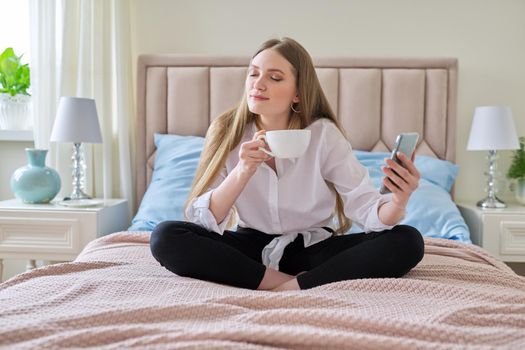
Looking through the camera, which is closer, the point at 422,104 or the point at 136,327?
the point at 136,327

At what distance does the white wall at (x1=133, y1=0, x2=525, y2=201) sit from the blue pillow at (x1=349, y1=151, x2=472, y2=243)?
0.41m

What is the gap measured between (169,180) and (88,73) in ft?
2.42

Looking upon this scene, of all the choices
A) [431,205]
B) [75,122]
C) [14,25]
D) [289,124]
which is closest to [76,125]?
[75,122]

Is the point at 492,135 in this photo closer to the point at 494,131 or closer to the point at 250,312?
the point at 494,131

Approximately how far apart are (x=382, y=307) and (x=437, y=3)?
6.80 ft

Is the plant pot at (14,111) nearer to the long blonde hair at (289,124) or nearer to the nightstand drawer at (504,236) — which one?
the long blonde hair at (289,124)

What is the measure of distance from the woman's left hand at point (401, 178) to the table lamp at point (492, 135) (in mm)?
1163

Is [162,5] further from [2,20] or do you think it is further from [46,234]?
[46,234]

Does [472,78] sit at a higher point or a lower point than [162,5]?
lower

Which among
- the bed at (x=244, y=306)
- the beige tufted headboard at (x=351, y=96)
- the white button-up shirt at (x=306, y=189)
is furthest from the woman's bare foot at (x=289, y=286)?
the beige tufted headboard at (x=351, y=96)

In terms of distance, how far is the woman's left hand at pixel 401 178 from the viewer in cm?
143

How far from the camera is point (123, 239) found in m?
1.90

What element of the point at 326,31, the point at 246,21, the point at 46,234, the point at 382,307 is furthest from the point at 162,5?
the point at 382,307

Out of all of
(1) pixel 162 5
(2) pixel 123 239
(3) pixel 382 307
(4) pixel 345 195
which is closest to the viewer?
(3) pixel 382 307
